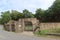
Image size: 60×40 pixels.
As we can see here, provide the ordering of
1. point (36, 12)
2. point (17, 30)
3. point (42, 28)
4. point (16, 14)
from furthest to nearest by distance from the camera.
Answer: point (16, 14)
point (36, 12)
point (17, 30)
point (42, 28)

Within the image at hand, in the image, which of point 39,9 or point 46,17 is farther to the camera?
point 39,9

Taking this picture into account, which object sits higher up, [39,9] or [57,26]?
[39,9]

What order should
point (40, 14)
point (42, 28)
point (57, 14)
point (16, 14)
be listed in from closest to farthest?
1. point (42, 28)
2. point (57, 14)
3. point (40, 14)
4. point (16, 14)

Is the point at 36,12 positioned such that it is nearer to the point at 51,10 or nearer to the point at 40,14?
the point at 40,14

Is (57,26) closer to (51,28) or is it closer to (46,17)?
(51,28)

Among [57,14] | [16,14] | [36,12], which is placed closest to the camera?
[57,14]

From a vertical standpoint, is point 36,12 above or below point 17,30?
above

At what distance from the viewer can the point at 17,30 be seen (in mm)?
53594

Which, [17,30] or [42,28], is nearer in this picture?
[42,28]

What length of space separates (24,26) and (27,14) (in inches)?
1487

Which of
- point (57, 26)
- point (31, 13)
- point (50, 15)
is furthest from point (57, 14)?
point (31, 13)

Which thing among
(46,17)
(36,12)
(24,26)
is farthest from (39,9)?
(24,26)

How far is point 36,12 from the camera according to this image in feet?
294

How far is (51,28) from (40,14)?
3451 cm
